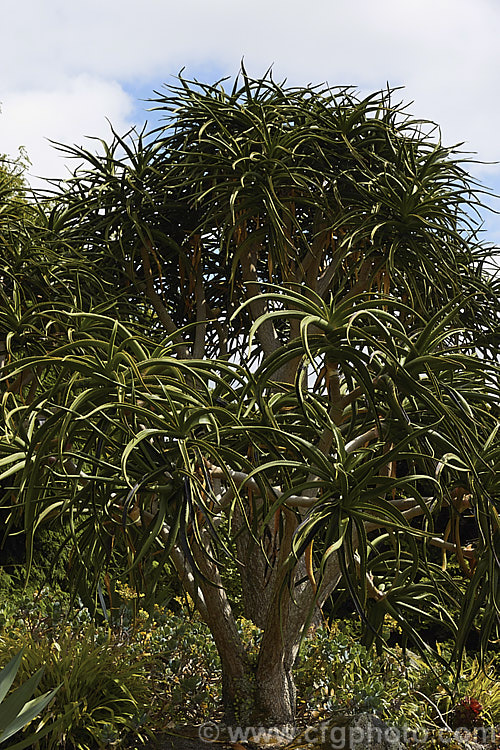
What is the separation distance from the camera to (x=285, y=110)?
3.71 metres

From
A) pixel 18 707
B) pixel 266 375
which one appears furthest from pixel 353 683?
pixel 266 375

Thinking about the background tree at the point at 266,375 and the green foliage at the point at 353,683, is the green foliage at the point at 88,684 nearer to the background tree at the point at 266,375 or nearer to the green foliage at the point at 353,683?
the background tree at the point at 266,375

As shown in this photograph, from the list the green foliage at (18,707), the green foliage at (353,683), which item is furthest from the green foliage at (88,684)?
the green foliage at (353,683)

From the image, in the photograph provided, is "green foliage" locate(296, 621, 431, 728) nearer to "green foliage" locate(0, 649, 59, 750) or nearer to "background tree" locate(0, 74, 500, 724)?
"background tree" locate(0, 74, 500, 724)

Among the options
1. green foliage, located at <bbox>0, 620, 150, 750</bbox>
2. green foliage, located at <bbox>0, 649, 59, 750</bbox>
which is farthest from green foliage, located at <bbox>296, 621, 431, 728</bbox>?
green foliage, located at <bbox>0, 649, 59, 750</bbox>

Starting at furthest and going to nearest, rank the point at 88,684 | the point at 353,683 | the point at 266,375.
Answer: the point at 353,683 < the point at 88,684 < the point at 266,375

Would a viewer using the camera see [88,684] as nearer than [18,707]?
No

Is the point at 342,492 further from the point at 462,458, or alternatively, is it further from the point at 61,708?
the point at 61,708

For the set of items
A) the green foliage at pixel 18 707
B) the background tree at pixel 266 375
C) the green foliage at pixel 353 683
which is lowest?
the green foliage at pixel 18 707

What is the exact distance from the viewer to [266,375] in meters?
2.20

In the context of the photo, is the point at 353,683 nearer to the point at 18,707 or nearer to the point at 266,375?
the point at 18,707

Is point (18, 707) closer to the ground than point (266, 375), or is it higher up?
closer to the ground

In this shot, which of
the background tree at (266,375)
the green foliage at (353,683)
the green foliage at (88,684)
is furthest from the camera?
the green foliage at (353,683)

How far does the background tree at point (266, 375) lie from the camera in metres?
2.19
